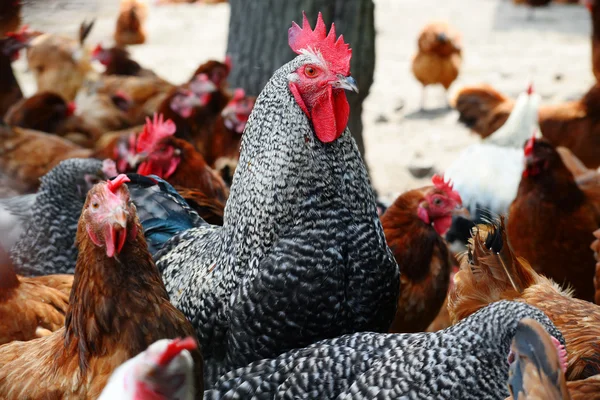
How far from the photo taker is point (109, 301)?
2.56 metres

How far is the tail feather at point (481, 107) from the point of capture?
7.27 m

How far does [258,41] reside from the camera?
583 centimetres

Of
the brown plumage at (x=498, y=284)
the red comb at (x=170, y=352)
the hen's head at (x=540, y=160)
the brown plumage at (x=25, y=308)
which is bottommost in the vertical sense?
the brown plumage at (x=25, y=308)

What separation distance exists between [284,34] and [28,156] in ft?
7.29

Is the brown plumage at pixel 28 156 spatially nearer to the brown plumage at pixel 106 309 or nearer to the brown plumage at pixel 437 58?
the brown plumage at pixel 106 309

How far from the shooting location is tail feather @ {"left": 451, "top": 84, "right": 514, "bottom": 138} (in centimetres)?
727

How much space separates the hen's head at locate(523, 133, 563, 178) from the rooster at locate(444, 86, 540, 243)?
895 millimetres

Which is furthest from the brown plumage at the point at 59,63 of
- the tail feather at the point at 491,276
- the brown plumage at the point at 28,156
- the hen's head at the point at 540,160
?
the tail feather at the point at 491,276

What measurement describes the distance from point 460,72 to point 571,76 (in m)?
1.58

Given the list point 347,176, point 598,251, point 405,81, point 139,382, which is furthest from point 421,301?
point 405,81

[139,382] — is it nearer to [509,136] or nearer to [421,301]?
[421,301]

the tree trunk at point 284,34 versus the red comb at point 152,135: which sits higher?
the tree trunk at point 284,34

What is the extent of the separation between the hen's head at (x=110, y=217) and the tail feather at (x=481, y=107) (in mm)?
5332

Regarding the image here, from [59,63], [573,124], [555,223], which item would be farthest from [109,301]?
[59,63]
